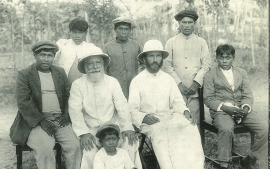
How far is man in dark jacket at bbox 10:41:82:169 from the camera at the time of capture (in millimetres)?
3635

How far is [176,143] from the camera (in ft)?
12.3

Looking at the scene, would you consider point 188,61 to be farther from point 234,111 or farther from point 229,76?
point 234,111

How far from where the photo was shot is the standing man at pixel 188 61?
484cm

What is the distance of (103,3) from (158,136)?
548 cm

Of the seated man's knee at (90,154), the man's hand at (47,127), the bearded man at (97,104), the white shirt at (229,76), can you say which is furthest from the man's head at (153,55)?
the man's hand at (47,127)

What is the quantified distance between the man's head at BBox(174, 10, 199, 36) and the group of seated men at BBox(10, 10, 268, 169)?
3 centimetres

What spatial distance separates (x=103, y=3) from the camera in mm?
8367

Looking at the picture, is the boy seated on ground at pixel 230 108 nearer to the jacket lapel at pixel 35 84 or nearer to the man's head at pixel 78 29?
the man's head at pixel 78 29

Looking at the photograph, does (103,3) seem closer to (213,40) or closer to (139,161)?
(213,40)

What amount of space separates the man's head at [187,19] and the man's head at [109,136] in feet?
7.07

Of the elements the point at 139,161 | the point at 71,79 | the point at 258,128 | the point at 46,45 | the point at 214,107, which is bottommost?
the point at 139,161

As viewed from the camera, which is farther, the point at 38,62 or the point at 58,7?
the point at 58,7

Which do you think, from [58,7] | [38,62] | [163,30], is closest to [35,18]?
[58,7]

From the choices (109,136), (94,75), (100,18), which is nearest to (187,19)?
(94,75)
